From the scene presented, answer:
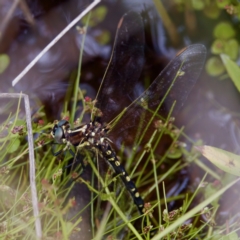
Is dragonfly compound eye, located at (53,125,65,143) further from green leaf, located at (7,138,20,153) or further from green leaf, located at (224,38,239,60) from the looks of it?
green leaf, located at (224,38,239,60)

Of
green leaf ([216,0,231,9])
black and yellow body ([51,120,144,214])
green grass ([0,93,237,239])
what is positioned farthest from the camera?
green leaf ([216,0,231,9])

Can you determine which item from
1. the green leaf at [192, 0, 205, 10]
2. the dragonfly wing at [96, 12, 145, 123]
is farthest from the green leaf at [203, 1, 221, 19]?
the dragonfly wing at [96, 12, 145, 123]

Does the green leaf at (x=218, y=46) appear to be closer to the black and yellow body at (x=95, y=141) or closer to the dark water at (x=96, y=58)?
the dark water at (x=96, y=58)

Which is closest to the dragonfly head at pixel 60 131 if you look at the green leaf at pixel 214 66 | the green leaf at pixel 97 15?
the green leaf at pixel 97 15

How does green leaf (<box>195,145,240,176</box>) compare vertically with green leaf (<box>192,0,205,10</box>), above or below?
below

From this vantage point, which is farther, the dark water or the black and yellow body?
the dark water

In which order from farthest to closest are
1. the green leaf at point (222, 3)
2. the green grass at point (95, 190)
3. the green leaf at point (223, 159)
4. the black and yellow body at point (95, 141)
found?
the green leaf at point (222, 3) < the black and yellow body at point (95, 141) < the green grass at point (95, 190) < the green leaf at point (223, 159)

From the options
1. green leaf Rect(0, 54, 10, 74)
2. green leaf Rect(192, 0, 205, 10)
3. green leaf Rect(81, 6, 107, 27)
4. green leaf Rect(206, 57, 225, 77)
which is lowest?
green leaf Rect(206, 57, 225, 77)
